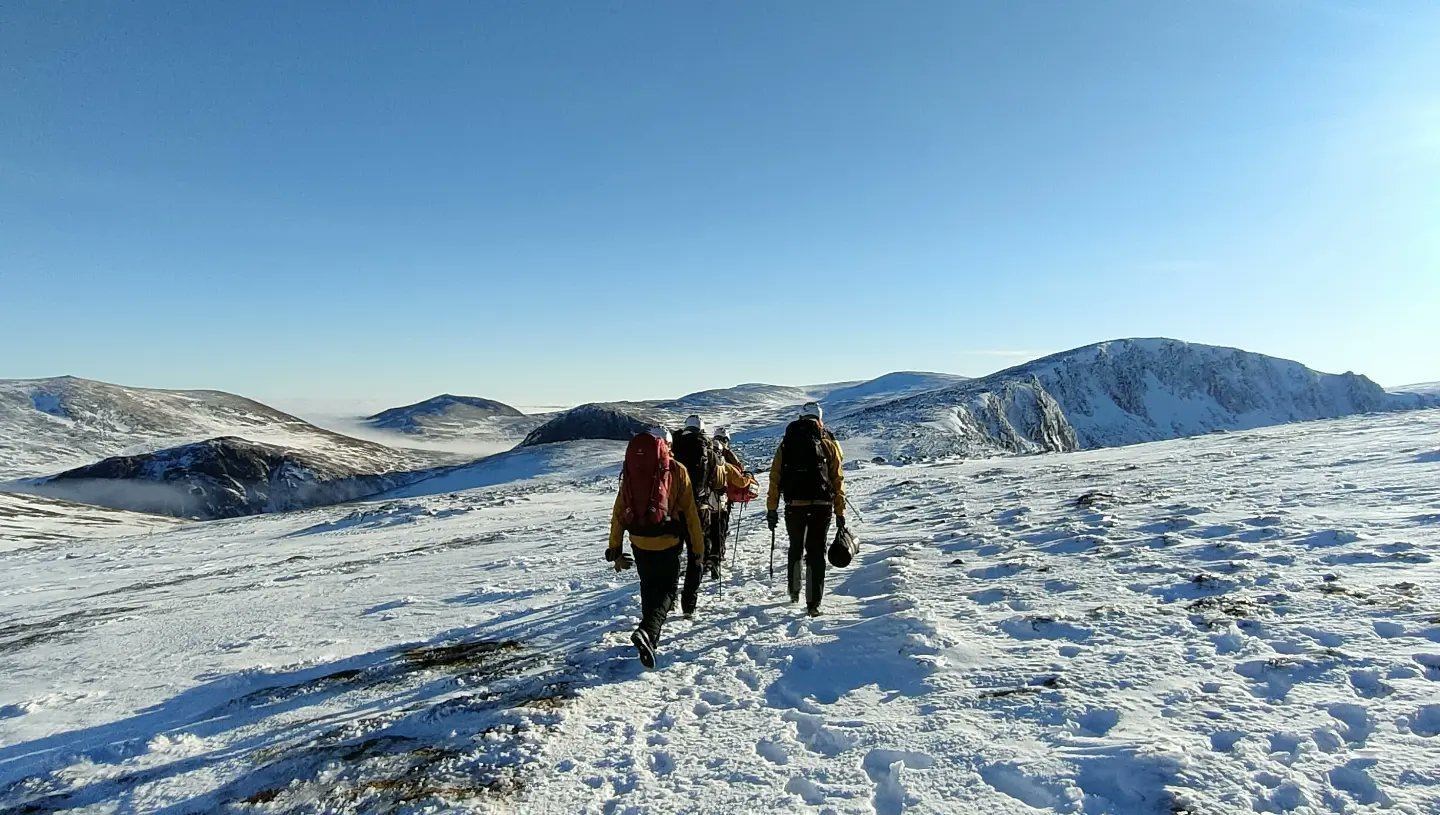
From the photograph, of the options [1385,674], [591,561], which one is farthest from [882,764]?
[591,561]

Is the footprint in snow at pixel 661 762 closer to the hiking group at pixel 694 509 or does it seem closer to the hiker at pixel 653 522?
the hiking group at pixel 694 509

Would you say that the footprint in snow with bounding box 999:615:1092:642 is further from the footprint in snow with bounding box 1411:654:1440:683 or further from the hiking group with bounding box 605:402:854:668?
the footprint in snow with bounding box 1411:654:1440:683

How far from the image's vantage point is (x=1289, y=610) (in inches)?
267

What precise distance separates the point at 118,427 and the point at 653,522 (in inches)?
7594

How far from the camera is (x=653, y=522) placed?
7305 mm

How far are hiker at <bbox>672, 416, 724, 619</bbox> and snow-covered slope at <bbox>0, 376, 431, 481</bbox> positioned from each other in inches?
5467

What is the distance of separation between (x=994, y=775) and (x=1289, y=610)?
4.51 m

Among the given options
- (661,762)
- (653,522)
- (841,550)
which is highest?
(653,522)

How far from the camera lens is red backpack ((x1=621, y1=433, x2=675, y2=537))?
732 centimetres

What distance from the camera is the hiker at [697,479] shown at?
29.0 feet

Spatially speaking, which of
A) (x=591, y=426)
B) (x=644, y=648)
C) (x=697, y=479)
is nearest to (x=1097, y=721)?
(x=644, y=648)

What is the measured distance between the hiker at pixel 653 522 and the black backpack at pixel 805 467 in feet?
5.31

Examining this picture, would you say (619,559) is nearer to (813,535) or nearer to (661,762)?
(813,535)

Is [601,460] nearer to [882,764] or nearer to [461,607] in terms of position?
[461,607]
